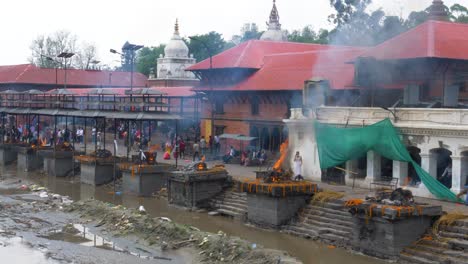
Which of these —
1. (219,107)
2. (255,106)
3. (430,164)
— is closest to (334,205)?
(430,164)

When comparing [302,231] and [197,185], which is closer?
[302,231]

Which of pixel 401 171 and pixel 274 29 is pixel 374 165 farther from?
pixel 274 29

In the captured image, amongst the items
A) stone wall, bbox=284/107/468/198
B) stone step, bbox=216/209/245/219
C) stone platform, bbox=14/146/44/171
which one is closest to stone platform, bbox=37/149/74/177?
stone platform, bbox=14/146/44/171

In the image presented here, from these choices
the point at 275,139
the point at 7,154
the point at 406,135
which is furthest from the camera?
the point at 7,154

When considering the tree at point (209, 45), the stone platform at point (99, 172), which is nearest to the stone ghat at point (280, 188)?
the stone platform at point (99, 172)

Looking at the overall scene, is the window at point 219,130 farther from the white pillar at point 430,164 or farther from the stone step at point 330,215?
the white pillar at point 430,164

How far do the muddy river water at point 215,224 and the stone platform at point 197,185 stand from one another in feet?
1.88

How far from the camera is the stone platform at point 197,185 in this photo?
29438mm

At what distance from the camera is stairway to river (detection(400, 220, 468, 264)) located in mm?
18922

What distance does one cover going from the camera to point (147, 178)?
1308 inches

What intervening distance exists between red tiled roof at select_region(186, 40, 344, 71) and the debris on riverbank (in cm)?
1507

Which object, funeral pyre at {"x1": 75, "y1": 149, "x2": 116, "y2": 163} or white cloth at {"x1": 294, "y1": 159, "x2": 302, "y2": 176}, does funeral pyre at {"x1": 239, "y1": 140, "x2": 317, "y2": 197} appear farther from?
funeral pyre at {"x1": 75, "y1": 149, "x2": 116, "y2": 163}

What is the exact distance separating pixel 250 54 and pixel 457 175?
20772mm

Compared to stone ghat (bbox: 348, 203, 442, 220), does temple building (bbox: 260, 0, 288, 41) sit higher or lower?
higher
